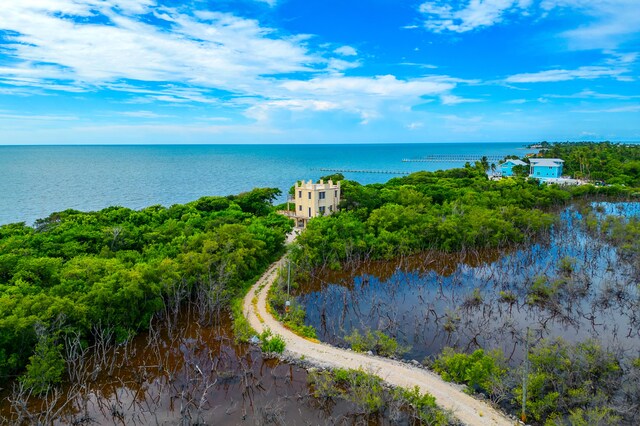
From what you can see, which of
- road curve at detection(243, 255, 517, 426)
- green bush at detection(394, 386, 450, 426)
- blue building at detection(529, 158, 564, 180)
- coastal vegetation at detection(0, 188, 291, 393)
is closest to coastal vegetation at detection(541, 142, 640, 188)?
blue building at detection(529, 158, 564, 180)

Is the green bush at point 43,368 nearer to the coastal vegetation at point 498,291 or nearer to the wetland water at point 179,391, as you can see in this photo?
the wetland water at point 179,391

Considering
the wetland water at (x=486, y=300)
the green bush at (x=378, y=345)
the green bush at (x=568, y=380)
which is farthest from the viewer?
the wetland water at (x=486, y=300)

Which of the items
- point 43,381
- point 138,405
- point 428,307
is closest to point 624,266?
point 428,307

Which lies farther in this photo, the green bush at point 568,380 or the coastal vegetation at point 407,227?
the coastal vegetation at point 407,227

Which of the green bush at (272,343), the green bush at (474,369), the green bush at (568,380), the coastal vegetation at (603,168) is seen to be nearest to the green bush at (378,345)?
the green bush at (474,369)

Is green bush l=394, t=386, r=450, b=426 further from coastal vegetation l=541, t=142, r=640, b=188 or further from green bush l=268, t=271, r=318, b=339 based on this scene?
coastal vegetation l=541, t=142, r=640, b=188
